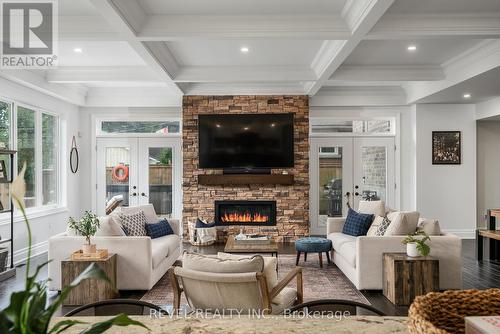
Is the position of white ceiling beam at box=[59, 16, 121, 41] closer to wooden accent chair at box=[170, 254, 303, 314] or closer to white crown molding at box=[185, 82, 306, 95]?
wooden accent chair at box=[170, 254, 303, 314]

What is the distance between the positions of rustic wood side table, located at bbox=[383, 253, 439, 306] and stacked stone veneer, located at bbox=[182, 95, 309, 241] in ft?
11.9

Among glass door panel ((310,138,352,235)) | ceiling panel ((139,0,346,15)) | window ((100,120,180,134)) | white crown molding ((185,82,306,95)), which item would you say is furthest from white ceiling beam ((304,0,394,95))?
window ((100,120,180,134))

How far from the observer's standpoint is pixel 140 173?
8203 mm

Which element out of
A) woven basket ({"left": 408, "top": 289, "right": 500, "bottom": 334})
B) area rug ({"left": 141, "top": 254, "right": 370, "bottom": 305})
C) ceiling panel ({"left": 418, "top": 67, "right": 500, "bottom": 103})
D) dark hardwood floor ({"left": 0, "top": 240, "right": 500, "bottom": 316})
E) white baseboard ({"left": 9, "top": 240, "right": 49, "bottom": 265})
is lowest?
dark hardwood floor ({"left": 0, "top": 240, "right": 500, "bottom": 316})

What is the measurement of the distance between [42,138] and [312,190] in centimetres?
508

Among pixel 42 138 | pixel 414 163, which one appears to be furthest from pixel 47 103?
pixel 414 163

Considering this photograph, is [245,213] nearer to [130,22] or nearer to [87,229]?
[87,229]

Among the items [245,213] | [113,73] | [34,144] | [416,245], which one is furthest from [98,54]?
[416,245]

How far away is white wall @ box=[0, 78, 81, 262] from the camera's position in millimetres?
5832

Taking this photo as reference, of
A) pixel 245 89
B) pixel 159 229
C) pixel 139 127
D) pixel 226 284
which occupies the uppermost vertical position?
pixel 245 89

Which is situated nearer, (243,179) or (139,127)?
(243,179)

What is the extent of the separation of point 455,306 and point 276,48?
187 inches

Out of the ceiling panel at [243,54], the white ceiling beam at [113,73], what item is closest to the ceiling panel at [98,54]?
the white ceiling beam at [113,73]

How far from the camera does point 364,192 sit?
823 centimetres
